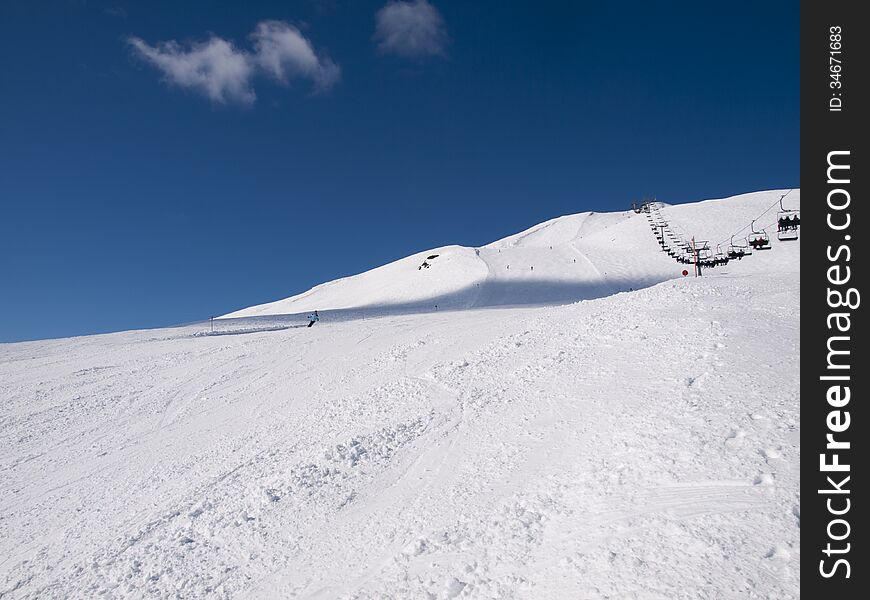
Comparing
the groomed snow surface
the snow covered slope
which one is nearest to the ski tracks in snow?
the groomed snow surface

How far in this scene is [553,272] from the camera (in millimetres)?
56875

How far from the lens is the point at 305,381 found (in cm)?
1460

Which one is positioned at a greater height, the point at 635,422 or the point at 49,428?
the point at 635,422

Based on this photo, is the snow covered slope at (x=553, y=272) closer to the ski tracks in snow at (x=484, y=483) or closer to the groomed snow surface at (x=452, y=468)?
the groomed snow surface at (x=452, y=468)

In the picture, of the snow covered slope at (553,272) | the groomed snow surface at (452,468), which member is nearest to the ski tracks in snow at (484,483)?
the groomed snow surface at (452,468)

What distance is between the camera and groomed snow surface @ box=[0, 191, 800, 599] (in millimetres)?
5176

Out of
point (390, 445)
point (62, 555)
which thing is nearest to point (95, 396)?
point (62, 555)

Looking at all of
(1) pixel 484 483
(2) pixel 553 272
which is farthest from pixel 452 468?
(2) pixel 553 272

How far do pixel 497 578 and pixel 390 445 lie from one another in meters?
4.13

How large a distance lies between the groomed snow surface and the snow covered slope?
28.2 metres

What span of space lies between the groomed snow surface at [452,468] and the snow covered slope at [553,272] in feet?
92.4

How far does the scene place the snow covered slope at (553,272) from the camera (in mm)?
48062

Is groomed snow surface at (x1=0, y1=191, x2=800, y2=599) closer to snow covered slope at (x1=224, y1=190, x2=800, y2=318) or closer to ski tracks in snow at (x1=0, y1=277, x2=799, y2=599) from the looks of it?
ski tracks in snow at (x1=0, y1=277, x2=799, y2=599)

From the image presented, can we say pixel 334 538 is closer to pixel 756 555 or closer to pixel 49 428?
pixel 756 555
